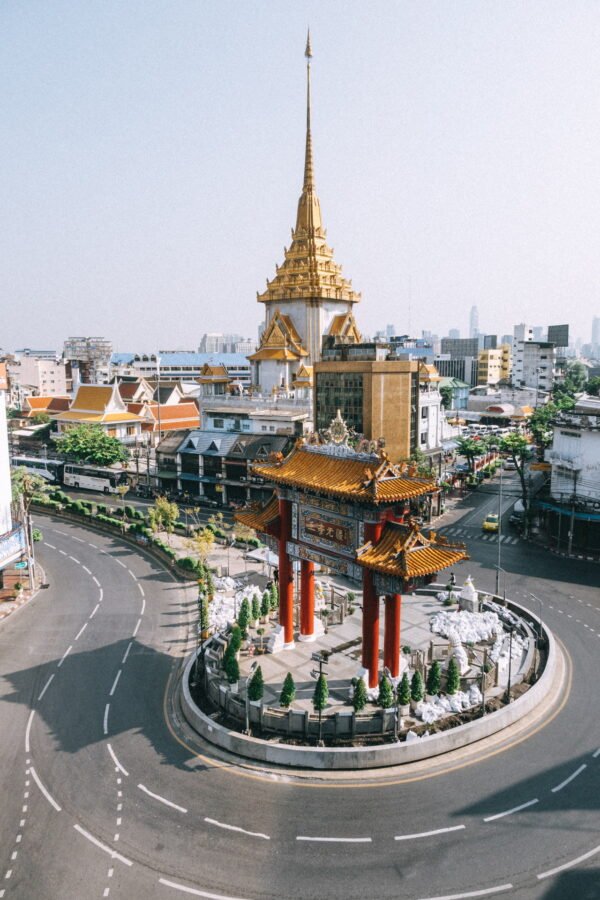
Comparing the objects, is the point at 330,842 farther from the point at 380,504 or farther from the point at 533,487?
the point at 533,487

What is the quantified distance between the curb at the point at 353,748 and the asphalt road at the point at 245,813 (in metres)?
0.83

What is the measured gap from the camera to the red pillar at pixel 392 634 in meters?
29.7

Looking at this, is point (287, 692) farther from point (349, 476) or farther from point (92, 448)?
point (92, 448)

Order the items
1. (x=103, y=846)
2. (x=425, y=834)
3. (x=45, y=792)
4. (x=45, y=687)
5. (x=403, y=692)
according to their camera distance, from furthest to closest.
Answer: (x=45, y=687) < (x=403, y=692) < (x=45, y=792) < (x=425, y=834) < (x=103, y=846)

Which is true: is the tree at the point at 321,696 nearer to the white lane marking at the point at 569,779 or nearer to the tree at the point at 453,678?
the tree at the point at 453,678

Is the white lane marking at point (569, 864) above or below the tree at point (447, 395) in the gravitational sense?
below

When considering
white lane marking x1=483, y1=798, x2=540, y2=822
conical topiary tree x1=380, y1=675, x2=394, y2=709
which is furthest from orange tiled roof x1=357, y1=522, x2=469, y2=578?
white lane marking x1=483, y1=798, x2=540, y2=822

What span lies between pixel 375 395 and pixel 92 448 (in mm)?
39891

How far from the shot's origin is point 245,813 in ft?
77.3

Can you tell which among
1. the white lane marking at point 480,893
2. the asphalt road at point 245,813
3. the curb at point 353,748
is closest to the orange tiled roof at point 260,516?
the asphalt road at point 245,813

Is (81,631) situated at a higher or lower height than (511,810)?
lower

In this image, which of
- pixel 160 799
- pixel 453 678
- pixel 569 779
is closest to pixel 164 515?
pixel 453 678

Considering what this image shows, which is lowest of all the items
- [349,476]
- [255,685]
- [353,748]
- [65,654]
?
[65,654]

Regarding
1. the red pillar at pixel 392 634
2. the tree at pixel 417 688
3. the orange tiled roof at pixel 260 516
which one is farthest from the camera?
the orange tiled roof at pixel 260 516
